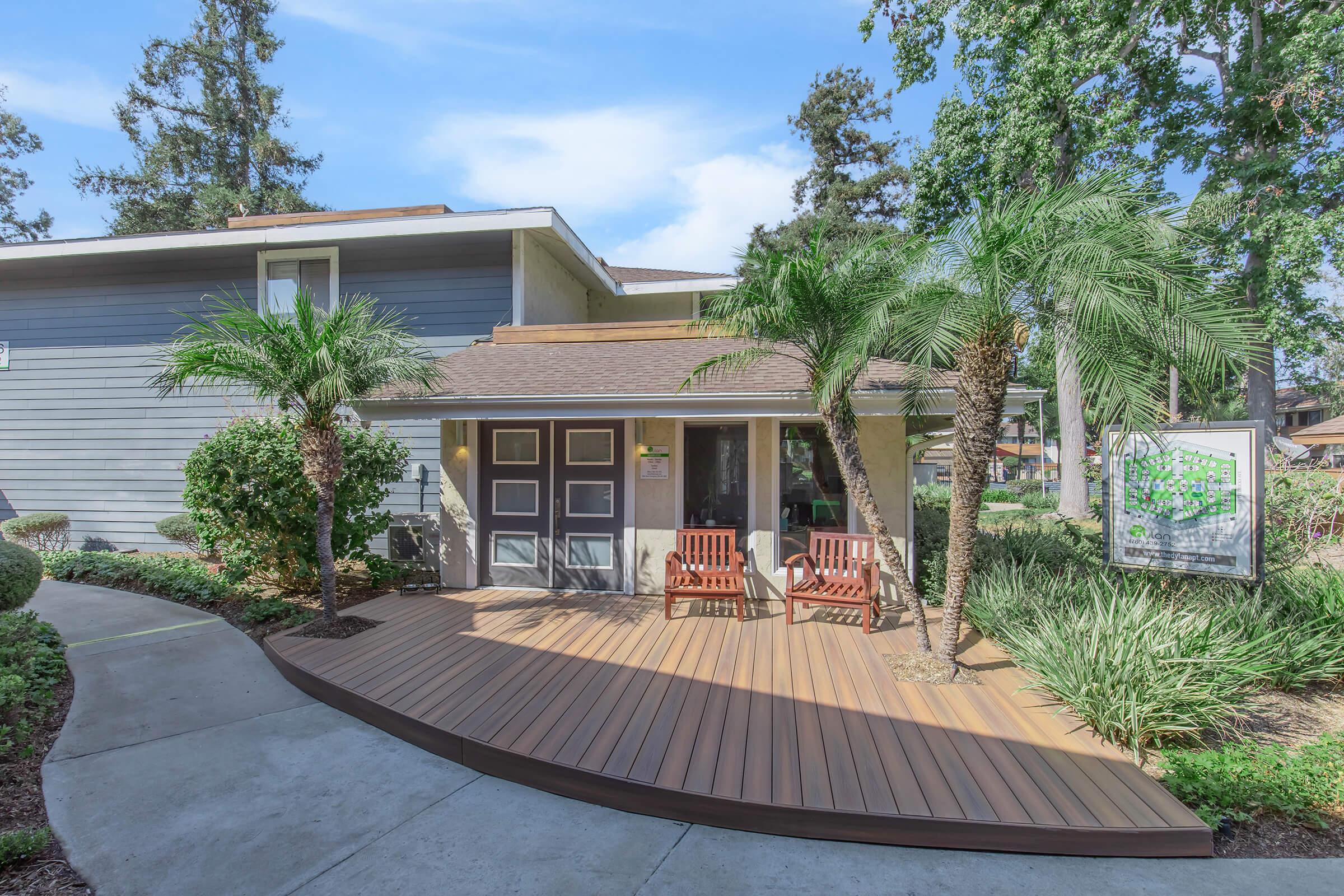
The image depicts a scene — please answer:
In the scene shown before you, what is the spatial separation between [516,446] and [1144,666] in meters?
6.04

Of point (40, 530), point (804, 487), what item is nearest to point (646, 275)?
point (804, 487)

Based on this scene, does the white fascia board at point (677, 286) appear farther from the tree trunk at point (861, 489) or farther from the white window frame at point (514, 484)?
the tree trunk at point (861, 489)

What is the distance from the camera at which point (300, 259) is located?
930cm

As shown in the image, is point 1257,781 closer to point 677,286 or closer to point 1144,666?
point 1144,666

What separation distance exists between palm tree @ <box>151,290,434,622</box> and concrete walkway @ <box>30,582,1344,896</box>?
7.12 feet

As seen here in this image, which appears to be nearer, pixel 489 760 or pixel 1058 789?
pixel 1058 789

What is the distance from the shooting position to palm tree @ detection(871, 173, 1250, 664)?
367cm

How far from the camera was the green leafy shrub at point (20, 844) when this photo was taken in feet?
8.41

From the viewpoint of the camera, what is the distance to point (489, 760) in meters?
3.42

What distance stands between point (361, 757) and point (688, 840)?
210 cm

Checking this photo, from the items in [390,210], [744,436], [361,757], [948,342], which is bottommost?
[361,757]

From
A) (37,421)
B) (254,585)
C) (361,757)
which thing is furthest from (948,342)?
(37,421)

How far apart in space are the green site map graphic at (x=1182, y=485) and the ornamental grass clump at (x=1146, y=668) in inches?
34.0

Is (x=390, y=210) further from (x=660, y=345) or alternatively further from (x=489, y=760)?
(x=489, y=760)
